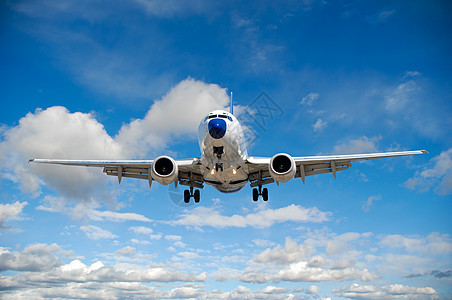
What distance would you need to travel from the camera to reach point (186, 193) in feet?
77.5

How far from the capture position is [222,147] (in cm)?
1703

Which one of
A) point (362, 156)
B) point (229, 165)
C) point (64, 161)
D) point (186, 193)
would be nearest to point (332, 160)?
point (362, 156)

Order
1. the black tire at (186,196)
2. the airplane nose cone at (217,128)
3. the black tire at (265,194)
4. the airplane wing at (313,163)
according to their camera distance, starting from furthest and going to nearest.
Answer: the black tire at (186,196)
the black tire at (265,194)
the airplane wing at (313,163)
the airplane nose cone at (217,128)

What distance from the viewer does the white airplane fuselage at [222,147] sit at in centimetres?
1630

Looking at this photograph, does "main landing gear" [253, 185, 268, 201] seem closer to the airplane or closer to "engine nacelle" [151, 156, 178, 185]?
the airplane

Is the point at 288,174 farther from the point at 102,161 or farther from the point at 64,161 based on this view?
the point at 64,161

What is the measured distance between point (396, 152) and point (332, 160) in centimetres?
348

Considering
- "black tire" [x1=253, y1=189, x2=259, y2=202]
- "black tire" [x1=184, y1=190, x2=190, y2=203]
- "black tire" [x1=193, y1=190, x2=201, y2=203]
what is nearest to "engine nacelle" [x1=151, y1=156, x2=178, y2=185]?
"black tire" [x1=184, y1=190, x2=190, y2=203]

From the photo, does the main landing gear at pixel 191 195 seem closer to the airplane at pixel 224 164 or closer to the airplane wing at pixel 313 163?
the airplane at pixel 224 164

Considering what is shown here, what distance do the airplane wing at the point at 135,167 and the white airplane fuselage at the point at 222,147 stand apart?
126 centimetres

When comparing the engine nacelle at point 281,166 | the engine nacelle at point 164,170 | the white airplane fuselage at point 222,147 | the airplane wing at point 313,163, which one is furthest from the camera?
the airplane wing at point 313,163

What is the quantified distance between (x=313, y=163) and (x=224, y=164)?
17.4 feet

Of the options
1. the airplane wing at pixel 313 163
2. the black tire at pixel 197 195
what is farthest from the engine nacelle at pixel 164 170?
the black tire at pixel 197 195

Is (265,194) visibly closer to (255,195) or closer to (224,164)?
(255,195)
